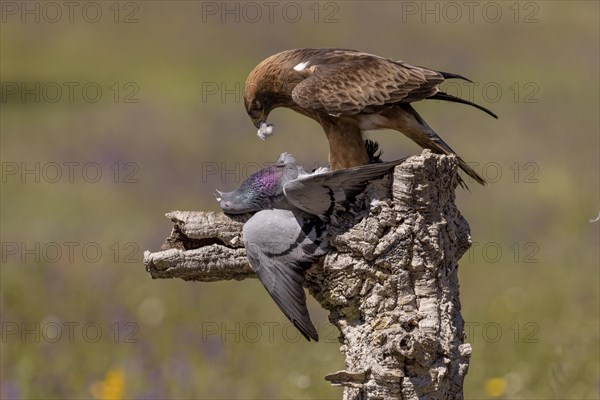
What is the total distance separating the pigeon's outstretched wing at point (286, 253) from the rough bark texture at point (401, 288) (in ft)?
0.21

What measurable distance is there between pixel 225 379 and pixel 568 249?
4.41 metres

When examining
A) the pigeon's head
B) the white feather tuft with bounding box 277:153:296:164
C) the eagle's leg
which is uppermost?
the eagle's leg

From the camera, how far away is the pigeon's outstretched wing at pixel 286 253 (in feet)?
12.5

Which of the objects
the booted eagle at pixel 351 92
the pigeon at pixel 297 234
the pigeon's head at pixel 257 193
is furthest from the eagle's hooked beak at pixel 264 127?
the pigeon at pixel 297 234

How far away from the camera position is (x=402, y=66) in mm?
4883

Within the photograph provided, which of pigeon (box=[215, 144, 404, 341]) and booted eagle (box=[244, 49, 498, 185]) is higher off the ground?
booted eagle (box=[244, 49, 498, 185])

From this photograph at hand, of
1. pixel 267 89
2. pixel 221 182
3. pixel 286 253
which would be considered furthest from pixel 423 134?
pixel 221 182

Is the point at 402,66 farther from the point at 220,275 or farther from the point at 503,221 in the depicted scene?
the point at 503,221

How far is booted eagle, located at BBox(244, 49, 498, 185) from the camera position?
4.66m

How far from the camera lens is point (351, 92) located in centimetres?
464

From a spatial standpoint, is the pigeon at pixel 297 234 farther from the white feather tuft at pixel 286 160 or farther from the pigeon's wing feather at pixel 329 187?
the white feather tuft at pixel 286 160

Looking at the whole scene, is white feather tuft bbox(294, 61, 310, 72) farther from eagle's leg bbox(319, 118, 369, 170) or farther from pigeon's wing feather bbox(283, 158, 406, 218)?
pigeon's wing feather bbox(283, 158, 406, 218)

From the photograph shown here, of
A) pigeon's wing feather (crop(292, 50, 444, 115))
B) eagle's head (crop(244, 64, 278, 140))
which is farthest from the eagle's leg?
eagle's head (crop(244, 64, 278, 140))

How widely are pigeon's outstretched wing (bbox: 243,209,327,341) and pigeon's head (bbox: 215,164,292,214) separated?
106mm
